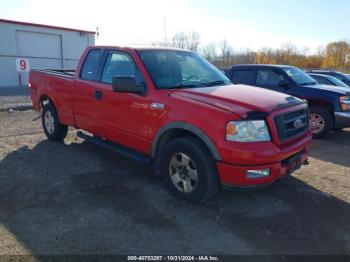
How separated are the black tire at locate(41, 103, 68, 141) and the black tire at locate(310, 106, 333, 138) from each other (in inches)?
232

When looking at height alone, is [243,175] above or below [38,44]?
below

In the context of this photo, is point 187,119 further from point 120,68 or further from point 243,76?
point 243,76

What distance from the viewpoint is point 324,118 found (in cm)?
786

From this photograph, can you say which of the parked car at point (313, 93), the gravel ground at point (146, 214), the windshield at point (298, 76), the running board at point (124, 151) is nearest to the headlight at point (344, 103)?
the parked car at point (313, 93)

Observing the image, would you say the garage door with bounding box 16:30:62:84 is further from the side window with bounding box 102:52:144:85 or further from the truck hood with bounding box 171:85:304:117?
the truck hood with bounding box 171:85:304:117

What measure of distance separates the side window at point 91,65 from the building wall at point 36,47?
1770 cm

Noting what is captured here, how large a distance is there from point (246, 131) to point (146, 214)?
1.50m

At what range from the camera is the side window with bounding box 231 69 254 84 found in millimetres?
8938

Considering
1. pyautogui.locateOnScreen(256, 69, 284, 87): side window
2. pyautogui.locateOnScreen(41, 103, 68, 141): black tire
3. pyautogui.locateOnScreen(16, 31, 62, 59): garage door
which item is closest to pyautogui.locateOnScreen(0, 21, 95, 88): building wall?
pyautogui.locateOnScreen(16, 31, 62, 59): garage door

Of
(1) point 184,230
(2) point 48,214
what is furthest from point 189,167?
(2) point 48,214

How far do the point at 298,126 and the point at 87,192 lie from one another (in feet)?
9.56

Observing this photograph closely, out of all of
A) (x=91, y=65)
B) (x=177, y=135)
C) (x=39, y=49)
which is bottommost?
(x=177, y=135)

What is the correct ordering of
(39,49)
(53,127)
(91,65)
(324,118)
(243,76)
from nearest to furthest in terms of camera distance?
1. (91,65)
2. (53,127)
3. (324,118)
4. (243,76)
5. (39,49)

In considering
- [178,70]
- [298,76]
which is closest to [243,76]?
[298,76]
